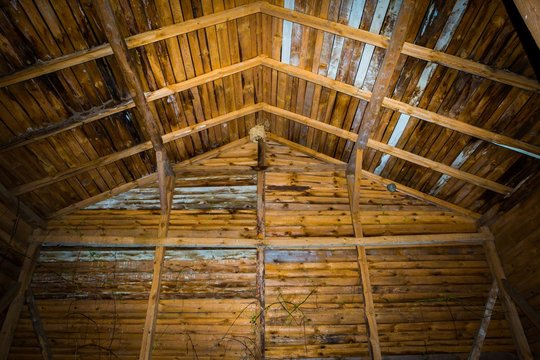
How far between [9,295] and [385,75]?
5.85 m

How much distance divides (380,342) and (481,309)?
1594mm

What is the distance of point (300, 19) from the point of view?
437 cm

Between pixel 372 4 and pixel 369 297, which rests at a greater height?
pixel 372 4

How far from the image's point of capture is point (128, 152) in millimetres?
5363

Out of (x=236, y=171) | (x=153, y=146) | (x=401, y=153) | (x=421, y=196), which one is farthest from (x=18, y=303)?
(x=421, y=196)

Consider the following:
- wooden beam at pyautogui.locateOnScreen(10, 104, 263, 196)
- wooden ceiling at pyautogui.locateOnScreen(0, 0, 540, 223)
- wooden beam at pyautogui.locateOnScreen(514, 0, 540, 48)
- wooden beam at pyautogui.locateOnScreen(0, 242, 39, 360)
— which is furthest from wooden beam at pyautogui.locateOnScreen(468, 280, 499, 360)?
wooden beam at pyautogui.locateOnScreen(0, 242, 39, 360)

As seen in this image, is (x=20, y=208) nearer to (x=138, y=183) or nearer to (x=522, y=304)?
(x=138, y=183)

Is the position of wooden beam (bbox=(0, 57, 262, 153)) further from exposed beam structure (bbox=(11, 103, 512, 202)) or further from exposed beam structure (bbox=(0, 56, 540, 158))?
exposed beam structure (bbox=(11, 103, 512, 202))

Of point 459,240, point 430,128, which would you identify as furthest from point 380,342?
point 430,128

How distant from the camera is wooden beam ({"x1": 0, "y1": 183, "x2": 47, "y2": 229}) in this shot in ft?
15.9

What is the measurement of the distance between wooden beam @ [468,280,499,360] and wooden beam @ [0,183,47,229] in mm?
6597

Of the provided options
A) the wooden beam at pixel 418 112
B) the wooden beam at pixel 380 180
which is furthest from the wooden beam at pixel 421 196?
the wooden beam at pixel 418 112

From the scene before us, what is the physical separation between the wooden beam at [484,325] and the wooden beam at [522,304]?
141mm

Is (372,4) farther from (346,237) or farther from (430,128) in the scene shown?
(346,237)
